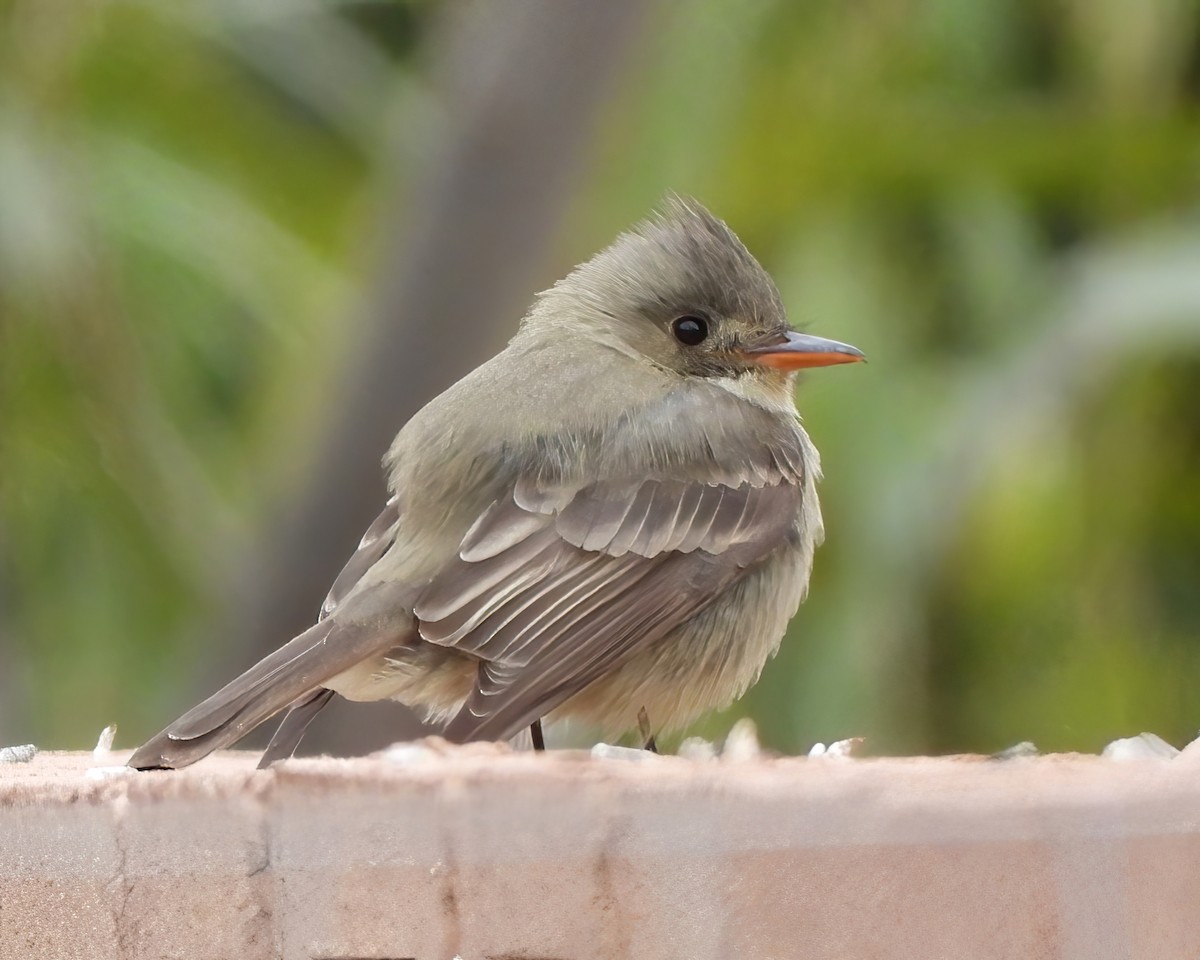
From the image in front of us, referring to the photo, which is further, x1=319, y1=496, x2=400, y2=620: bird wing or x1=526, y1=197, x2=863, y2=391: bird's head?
x1=526, y1=197, x2=863, y2=391: bird's head

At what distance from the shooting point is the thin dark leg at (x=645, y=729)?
298cm

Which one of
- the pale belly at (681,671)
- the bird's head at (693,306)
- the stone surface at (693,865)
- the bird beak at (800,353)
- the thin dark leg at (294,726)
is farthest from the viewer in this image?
the bird's head at (693,306)

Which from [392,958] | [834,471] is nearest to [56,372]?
[834,471]

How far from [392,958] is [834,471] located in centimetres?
389

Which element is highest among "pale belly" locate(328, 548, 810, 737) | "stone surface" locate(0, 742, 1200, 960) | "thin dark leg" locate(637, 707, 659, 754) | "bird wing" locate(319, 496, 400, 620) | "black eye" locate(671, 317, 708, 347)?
"black eye" locate(671, 317, 708, 347)

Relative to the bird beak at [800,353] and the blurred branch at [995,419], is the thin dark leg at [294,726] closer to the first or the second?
the bird beak at [800,353]

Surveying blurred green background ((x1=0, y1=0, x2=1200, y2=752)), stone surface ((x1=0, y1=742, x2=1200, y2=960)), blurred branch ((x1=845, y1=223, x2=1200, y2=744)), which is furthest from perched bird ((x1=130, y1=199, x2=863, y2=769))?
blurred branch ((x1=845, y1=223, x2=1200, y2=744))

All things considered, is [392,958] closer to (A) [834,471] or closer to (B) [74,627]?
(A) [834,471]

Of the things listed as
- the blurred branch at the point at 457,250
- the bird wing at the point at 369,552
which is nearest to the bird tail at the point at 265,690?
the bird wing at the point at 369,552

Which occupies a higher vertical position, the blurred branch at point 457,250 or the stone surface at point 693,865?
the blurred branch at point 457,250

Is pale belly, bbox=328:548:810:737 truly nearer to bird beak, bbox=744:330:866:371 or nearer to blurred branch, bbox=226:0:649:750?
bird beak, bbox=744:330:866:371

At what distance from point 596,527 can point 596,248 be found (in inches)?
107

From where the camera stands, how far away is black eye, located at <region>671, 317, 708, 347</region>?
3.34 meters

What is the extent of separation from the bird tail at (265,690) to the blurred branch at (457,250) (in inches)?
74.6
